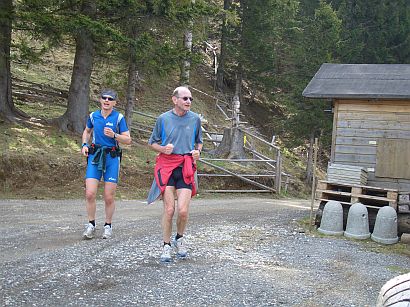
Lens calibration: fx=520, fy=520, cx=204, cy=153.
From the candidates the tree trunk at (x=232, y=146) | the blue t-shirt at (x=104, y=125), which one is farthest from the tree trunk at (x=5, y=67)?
the blue t-shirt at (x=104, y=125)

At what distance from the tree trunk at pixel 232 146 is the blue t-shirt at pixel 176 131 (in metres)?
13.3

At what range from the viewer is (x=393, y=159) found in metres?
11.2

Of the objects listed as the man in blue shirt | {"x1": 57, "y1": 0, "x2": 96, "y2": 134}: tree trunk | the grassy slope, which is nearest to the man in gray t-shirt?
the man in blue shirt

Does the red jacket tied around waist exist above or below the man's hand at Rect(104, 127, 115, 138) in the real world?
below

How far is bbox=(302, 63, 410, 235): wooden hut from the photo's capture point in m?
11.1

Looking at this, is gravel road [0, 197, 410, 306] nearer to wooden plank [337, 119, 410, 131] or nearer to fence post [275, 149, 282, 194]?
wooden plank [337, 119, 410, 131]

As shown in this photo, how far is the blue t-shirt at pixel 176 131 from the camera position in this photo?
6.15 metres

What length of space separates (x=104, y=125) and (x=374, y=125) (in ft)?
22.3

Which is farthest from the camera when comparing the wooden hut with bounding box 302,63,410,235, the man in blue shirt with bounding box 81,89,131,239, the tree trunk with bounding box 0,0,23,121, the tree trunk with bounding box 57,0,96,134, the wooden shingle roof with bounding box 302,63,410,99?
the tree trunk with bounding box 57,0,96,134

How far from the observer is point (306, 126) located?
24.1 metres

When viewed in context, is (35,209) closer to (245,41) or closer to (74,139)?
(74,139)

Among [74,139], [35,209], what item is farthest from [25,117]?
[35,209]

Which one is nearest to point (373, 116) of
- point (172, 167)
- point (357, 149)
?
point (357, 149)

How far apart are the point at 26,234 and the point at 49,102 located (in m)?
12.2
